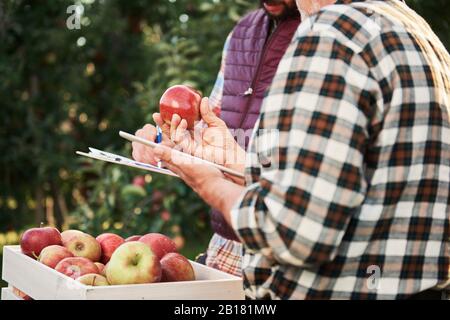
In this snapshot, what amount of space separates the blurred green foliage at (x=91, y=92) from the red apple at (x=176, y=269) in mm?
3080

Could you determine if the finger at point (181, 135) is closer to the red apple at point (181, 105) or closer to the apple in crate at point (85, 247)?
the red apple at point (181, 105)

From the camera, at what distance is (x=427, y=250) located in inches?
68.2

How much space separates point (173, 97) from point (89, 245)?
494mm

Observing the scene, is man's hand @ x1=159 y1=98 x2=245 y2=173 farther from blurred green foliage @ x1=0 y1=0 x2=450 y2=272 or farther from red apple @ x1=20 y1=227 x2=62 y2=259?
blurred green foliage @ x1=0 y1=0 x2=450 y2=272

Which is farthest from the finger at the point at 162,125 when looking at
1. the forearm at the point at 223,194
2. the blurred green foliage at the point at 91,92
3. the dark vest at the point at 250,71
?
the blurred green foliage at the point at 91,92

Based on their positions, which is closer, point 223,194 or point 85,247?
point 223,194

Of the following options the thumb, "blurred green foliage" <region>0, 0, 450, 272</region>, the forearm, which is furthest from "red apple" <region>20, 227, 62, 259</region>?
"blurred green foliage" <region>0, 0, 450, 272</region>

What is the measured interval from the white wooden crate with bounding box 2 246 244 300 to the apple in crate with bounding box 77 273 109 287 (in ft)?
0.16

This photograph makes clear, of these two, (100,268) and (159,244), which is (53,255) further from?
(159,244)

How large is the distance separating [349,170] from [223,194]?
11.5 inches

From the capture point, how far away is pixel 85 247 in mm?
2268

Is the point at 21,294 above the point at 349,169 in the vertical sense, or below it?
below

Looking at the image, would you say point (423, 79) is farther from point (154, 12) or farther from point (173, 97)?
point (154, 12)

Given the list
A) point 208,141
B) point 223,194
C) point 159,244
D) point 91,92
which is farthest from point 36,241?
point 91,92
